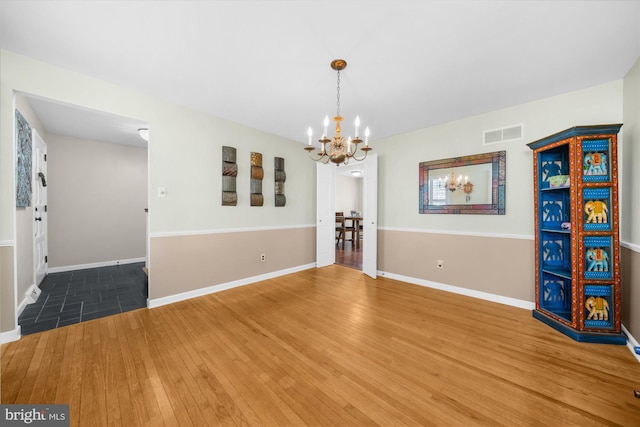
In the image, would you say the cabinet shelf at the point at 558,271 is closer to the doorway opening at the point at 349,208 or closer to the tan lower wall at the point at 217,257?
the tan lower wall at the point at 217,257

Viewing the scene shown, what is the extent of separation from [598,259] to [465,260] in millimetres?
1350

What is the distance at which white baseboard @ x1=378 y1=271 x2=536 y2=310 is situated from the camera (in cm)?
303

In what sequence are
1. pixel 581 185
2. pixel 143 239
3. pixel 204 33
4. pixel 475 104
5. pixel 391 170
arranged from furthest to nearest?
1. pixel 143 239
2. pixel 391 170
3. pixel 475 104
4. pixel 581 185
5. pixel 204 33

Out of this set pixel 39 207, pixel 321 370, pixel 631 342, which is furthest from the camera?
pixel 39 207

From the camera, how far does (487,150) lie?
3.34 meters

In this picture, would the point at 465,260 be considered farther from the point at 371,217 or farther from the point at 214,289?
the point at 214,289

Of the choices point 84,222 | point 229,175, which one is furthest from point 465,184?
point 84,222

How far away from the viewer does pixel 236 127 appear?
380 cm

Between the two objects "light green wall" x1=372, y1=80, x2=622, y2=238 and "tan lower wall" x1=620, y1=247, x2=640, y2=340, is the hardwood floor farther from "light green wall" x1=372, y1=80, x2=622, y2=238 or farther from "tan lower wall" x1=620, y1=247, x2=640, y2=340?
"light green wall" x1=372, y1=80, x2=622, y2=238

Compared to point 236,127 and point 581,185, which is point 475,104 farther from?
point 236,127

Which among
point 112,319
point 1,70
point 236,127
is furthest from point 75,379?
point 236,127

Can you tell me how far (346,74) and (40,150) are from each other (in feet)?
17.0

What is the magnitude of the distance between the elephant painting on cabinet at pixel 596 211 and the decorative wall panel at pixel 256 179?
4.13m

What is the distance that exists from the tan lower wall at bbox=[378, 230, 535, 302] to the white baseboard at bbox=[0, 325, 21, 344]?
468 centimetres
